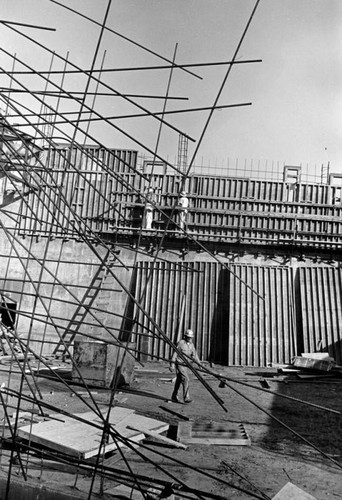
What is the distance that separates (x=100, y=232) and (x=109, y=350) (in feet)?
22.1

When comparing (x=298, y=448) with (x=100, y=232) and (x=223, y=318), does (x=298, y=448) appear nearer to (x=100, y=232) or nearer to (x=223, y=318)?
(x=223, y=318)

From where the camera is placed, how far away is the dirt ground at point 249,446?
5188mm

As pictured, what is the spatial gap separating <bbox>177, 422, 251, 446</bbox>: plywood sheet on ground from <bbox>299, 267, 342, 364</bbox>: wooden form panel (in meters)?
7.69

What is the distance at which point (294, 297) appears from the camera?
15227 millimetres

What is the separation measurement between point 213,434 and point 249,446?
0.61 m

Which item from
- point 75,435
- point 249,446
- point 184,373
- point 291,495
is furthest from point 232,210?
point 291,495

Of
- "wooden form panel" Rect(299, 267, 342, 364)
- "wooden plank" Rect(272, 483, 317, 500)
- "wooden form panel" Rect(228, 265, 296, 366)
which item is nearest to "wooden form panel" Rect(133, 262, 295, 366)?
"wooden form panel" Rect(228, 265, 296, 366)

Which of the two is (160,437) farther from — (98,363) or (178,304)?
(178,304)

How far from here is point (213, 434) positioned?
7203mm

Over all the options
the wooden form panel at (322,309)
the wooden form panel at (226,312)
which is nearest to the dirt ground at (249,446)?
the wooden form panel at (226,312)

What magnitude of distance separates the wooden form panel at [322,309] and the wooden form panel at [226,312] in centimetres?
47

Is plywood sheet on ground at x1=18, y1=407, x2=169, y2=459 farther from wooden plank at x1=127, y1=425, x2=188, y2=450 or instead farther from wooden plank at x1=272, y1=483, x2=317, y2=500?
wooden plank at x1=272, y1=483, x2=317, y2=500

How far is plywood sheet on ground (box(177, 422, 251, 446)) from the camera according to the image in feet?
22.7

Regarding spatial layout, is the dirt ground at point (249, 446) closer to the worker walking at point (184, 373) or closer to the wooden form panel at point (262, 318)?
the worker walking at point (184, 373)
